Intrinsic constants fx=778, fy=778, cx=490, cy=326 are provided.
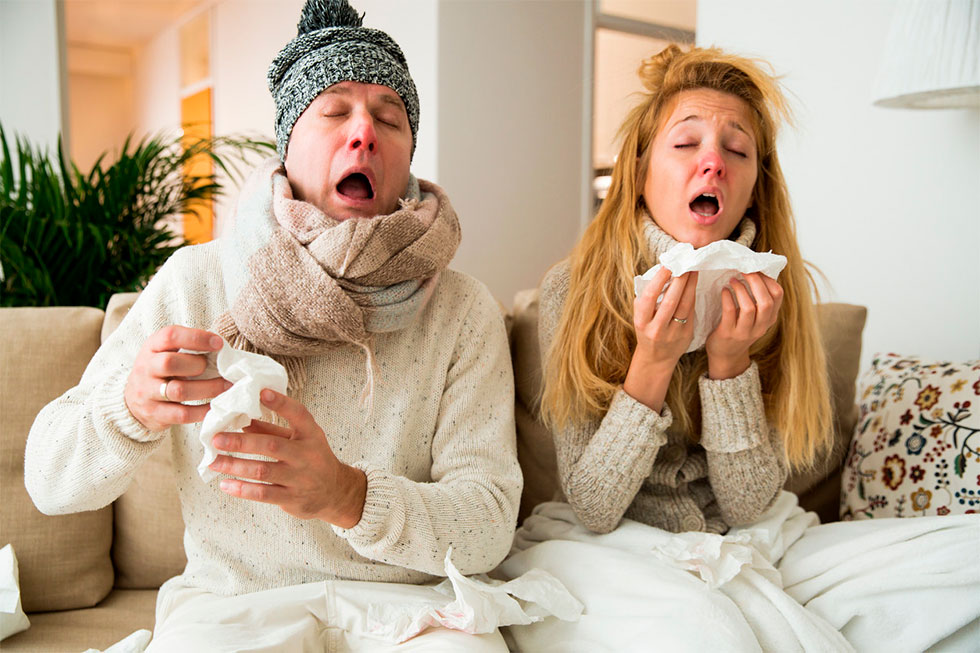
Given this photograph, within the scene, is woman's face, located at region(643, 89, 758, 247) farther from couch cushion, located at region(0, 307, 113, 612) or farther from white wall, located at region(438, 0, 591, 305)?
white wall, located at region(438, 0, 591, 305)

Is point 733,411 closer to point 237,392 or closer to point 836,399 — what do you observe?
point 836,399

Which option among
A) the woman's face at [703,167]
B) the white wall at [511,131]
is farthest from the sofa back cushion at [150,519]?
the white wall at [511,131]

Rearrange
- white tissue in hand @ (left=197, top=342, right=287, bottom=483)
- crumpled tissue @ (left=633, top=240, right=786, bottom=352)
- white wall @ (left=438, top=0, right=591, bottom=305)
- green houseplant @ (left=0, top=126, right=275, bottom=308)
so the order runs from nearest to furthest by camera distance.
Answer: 1. white tissue in hand @ (left=197, top=342, right=287, bottom=483)
2. crumpled tissue @ (left=633, top=240, right=786, bottom=352)
3. green houseplant @ (left=0, top=126, right=275, bottom=308)
4. white wall @ (left=438, top=0, right=591, bottom=305)

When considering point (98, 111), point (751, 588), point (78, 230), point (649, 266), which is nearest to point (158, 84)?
point (98, 111)

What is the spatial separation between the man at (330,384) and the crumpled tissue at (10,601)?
0.28 m

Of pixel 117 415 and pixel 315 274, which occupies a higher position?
pixel 315 274

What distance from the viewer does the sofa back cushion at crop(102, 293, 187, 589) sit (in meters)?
1.39

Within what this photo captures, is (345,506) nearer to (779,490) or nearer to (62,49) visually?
(779,490)

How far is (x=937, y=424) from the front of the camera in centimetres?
144

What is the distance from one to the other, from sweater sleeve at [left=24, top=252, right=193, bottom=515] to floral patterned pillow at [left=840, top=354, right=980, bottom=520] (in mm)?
1274

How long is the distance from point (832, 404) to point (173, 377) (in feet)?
4.10

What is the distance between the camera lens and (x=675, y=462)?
127cm

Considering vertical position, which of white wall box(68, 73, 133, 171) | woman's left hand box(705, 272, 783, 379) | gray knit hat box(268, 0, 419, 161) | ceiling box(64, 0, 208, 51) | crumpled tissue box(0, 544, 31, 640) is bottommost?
crumpled tissue box(0, 544, 31, 640)

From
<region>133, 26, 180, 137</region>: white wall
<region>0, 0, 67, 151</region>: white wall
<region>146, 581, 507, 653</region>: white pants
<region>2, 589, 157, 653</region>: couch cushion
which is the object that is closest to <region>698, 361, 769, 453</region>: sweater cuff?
<region>146, 581, 507, 653</region>: white pants
